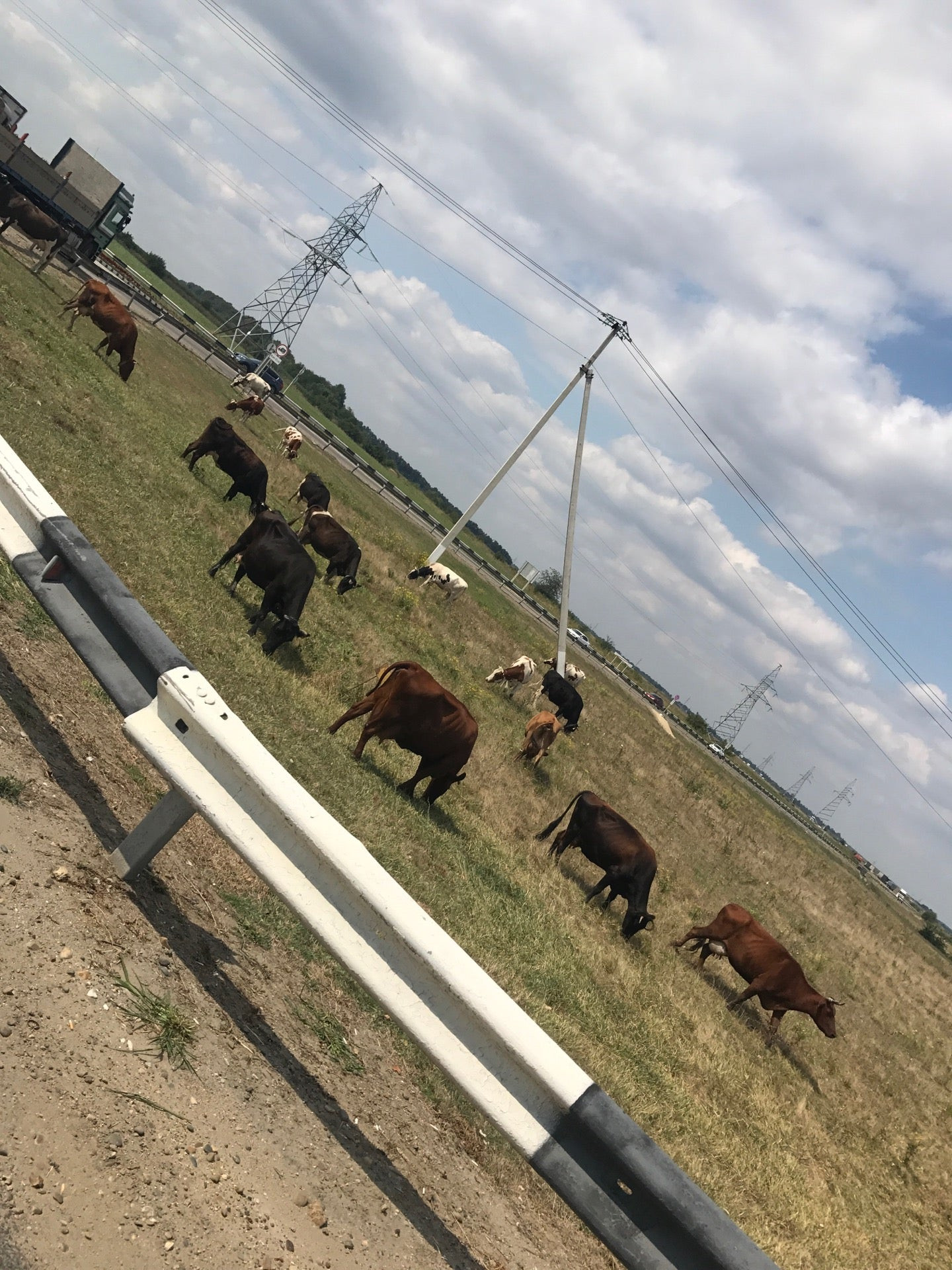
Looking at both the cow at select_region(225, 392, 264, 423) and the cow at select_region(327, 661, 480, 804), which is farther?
the cow at select_region(225, 392, 264, 423)

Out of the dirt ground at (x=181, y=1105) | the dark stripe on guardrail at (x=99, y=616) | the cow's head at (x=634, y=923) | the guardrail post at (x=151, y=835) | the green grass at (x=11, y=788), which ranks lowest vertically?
the cow's head at (x=634, y=923)

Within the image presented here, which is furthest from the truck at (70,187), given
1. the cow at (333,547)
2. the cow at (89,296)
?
the cow at (333,547)

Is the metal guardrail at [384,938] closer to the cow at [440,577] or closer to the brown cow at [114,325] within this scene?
the brown cow at [114,325]

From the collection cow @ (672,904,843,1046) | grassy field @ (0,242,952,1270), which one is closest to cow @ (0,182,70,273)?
grassy field @ (0,242,952,1270)

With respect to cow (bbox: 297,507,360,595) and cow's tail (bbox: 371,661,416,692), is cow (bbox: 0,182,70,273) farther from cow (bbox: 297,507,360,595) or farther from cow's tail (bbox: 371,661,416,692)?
cow's tail (bbox: 371,661,416,692)

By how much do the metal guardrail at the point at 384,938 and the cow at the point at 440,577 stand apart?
23.8 m

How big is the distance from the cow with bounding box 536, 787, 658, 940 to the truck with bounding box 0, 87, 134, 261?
26.8 m

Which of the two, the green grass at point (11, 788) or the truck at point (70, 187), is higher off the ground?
the truck at point (70, 187)

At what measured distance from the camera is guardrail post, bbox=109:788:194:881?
11.8 ft

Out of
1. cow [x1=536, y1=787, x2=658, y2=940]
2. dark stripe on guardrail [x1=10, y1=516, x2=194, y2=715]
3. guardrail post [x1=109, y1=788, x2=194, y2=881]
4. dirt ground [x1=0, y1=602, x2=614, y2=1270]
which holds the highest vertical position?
dark stripe on guardrail [x1=10, y1=516, x2=194, y2=715]

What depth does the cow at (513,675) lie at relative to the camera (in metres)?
23.2

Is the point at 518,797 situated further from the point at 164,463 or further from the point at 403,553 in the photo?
the point at 403,553

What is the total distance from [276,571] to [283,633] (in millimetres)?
1098

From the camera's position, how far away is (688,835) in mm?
24109
